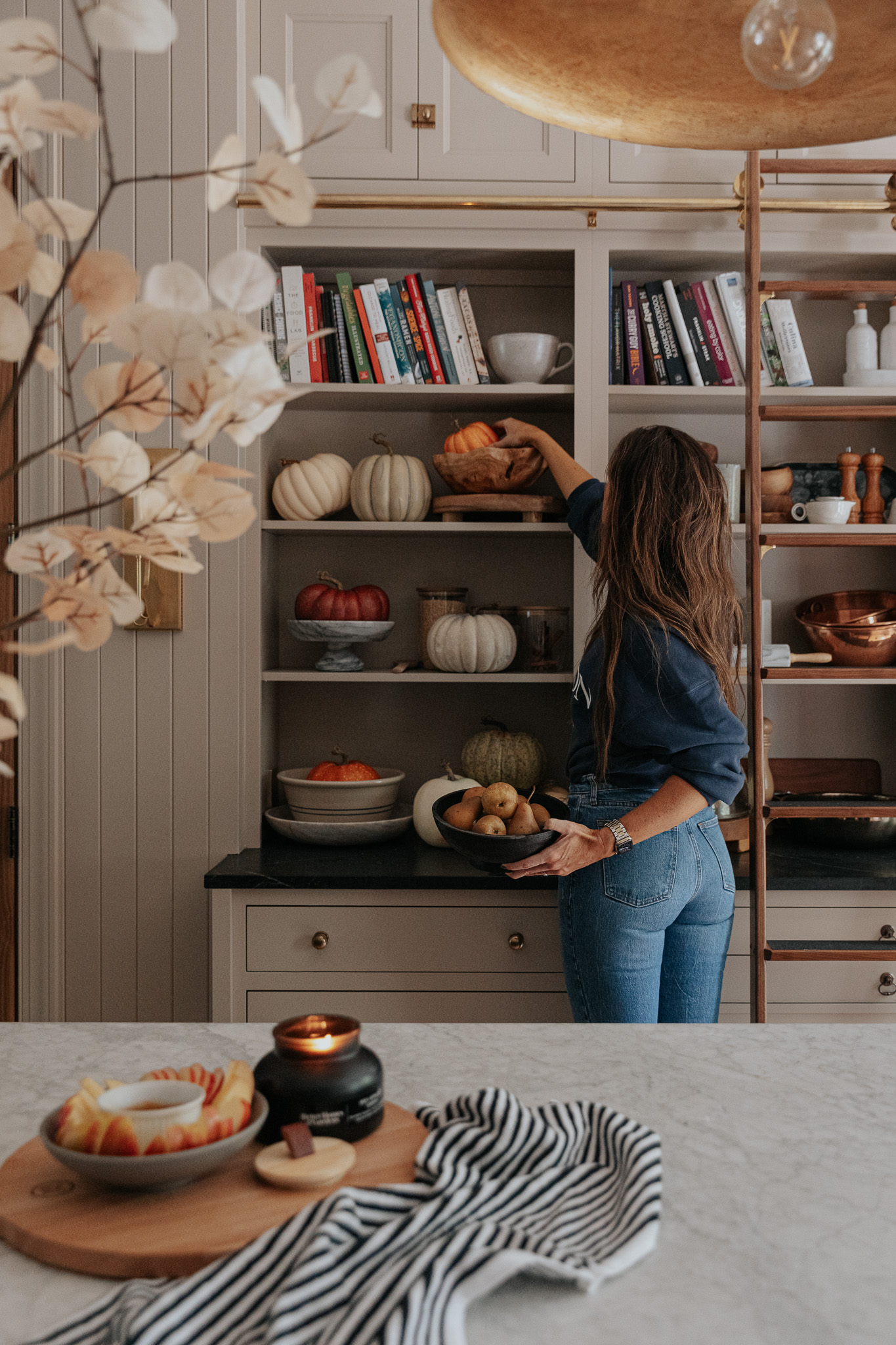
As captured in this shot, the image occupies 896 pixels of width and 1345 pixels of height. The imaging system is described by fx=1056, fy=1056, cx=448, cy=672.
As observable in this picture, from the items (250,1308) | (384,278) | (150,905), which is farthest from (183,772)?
(250,1308)

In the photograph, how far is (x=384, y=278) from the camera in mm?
2744

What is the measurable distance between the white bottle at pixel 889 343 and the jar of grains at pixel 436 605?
1178 mm

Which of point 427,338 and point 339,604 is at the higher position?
point 427,338

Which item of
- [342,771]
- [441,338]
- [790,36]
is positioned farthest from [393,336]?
[790,36]

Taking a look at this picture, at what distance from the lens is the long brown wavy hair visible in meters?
1.92

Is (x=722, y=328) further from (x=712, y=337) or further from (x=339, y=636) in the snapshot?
(x=339, y=636)

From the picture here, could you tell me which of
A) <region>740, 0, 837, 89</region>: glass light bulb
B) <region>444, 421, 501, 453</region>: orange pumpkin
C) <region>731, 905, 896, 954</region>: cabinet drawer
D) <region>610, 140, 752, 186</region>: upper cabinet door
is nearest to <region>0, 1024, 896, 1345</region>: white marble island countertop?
<region>740, 0, 837, 89</region>: glass light bulb

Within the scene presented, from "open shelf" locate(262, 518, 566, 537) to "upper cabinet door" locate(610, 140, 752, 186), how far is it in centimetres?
85

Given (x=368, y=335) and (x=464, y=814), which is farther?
(x=368, y=335)

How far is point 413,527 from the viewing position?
101 inches

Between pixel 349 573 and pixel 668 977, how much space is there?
1390mm

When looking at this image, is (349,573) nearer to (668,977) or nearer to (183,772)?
(183,772)

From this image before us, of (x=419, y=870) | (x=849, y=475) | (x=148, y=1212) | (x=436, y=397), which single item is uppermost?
(x=436, y=397)

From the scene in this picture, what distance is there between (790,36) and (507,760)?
198cm
